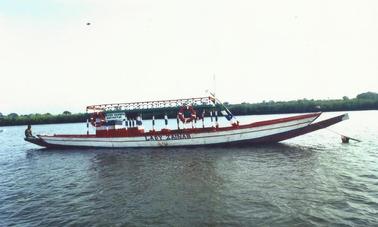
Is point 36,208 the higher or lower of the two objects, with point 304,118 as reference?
lower

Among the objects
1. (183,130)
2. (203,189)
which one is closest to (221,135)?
(183,130)

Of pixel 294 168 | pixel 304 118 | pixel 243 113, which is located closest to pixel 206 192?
pixel 294 168

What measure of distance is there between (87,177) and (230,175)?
11.8 metres

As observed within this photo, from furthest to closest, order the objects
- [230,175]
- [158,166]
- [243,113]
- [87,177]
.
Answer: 1. [243,113]
2. [158,166]
3. [87,177]
4. [230,175]

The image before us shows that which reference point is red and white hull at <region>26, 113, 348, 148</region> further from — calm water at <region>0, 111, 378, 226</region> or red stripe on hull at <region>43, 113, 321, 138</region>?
calm water at <region>0, 111, 378, 226</region>

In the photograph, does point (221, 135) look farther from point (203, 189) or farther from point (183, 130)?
point (203, 189)

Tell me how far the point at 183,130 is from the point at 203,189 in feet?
60.8

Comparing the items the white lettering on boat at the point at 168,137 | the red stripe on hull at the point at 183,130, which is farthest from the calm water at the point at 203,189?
the white lettering on boat at the point at 168,137

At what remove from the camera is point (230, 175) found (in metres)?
22.5

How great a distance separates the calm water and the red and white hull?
2732 millimetres

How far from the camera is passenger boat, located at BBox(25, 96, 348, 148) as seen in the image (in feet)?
115

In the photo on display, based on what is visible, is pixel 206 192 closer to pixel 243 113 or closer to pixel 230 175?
pixel 230 175

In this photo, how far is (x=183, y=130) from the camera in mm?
37562

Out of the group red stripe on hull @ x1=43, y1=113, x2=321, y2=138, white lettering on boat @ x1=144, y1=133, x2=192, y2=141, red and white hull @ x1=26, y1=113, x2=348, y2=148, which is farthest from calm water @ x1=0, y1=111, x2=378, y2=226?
white lettering on boat @ x1=144, y1=133, x2=192, y2=141
